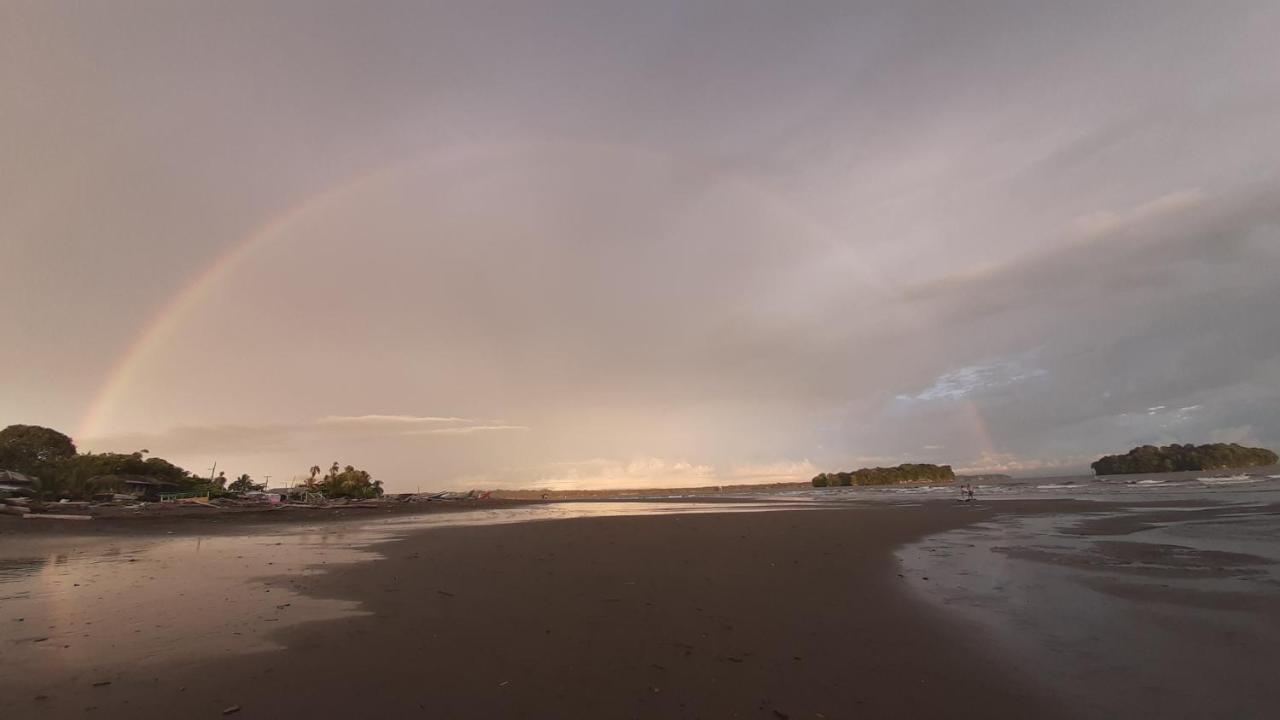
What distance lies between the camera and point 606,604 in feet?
35.7

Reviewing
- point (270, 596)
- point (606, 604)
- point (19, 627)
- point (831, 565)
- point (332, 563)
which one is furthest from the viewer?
point (332, 563)

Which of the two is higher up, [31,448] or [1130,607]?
[31,448]

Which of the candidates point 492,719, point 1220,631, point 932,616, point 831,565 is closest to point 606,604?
point 492,719

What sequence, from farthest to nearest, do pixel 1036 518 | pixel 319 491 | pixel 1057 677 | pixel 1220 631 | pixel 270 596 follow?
pixel 319 491 → pixel 1036 518 → pixel 270 596 → pixel 1220 631 → pixel 1057 677

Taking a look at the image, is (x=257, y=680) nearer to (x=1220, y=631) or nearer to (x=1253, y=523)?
(x=1220, y=631)

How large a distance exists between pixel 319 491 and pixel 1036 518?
298 feet

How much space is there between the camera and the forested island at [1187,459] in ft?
312

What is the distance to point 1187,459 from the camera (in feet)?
322

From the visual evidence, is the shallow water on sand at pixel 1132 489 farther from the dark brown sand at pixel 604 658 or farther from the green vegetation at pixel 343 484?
the green vegetation at pixel 343 484

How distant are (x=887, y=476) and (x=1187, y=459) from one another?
179 ft

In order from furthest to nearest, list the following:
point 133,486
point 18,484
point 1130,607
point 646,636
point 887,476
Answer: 1. point 887,476
2. point 133,486
3. point 18,484
4. point 1130,607
5. point 646,636

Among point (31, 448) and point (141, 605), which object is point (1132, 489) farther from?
point (31, 448)

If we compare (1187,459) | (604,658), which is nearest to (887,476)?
(1187,459)

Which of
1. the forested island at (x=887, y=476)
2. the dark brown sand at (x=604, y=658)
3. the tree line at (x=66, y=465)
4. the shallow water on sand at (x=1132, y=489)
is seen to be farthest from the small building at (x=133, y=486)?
the forested island at (x=887, y=476)
